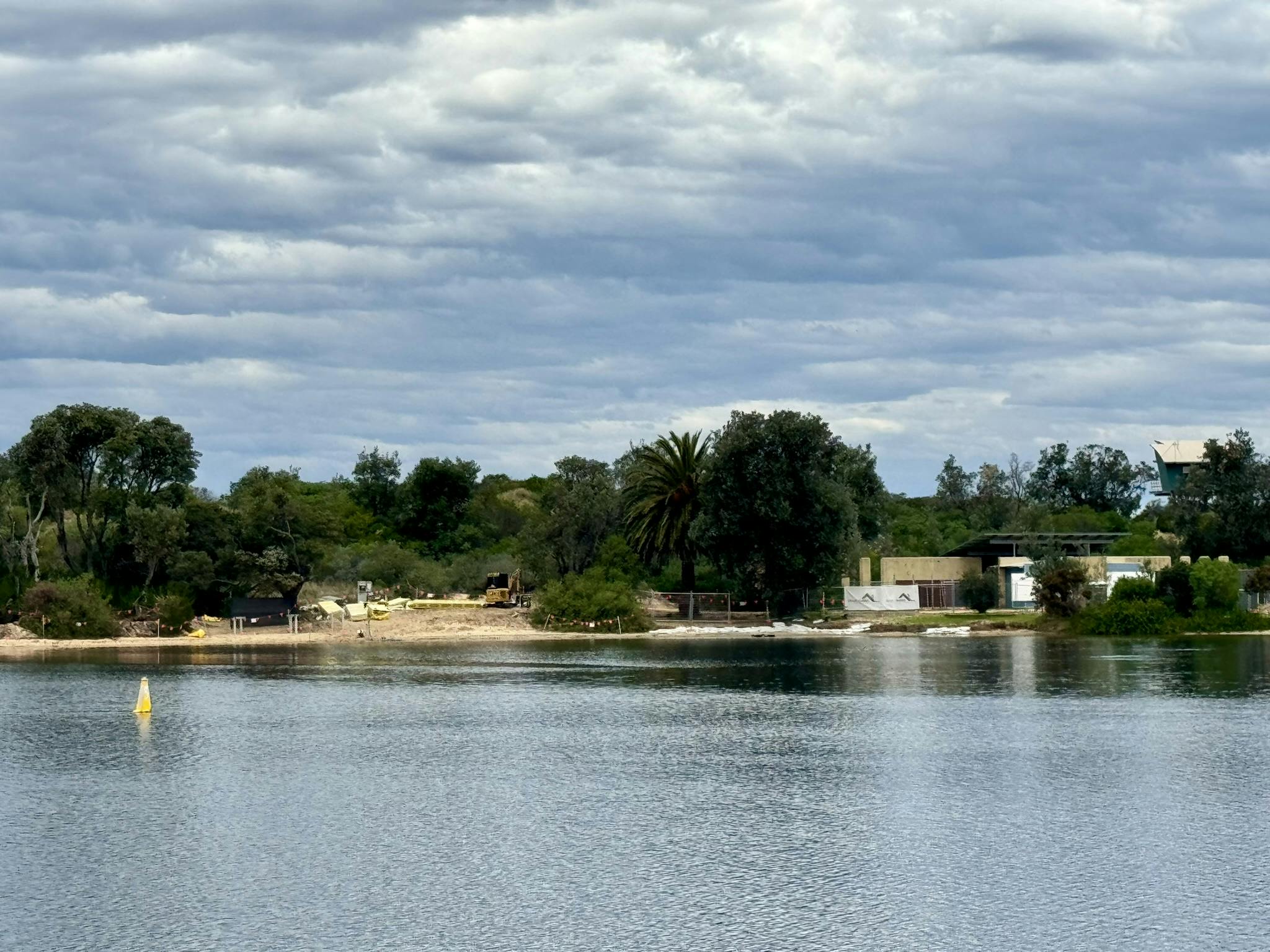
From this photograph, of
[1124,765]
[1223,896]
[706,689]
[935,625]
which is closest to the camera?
[1223,896]

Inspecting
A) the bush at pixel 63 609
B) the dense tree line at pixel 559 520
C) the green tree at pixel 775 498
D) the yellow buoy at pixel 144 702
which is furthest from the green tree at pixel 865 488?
the yellow buoy at pixel 144 702

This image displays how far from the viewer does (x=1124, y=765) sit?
36.2 meters

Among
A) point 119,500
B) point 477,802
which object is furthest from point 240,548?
point 477,802

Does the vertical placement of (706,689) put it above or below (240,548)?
below

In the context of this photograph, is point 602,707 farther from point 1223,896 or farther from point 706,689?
point 1223,896

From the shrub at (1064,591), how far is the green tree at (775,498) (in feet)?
45.8

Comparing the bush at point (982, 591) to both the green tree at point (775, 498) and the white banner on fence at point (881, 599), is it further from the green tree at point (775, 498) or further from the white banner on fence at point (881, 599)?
the green tree at point (775, 498)

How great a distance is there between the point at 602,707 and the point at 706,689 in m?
7.31

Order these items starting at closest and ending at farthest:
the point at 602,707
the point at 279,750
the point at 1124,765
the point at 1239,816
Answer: the point at 1239,816, the point at 1124,765, the point at 279,750, the point at 602,707

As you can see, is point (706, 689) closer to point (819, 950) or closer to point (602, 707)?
point (602, 707)

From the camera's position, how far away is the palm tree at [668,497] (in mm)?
100688

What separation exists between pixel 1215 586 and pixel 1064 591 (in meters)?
8.27

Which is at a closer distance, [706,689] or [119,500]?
[706,689]

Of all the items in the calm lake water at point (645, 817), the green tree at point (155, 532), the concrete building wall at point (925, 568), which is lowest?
the calm lake water at point (645, 817)
